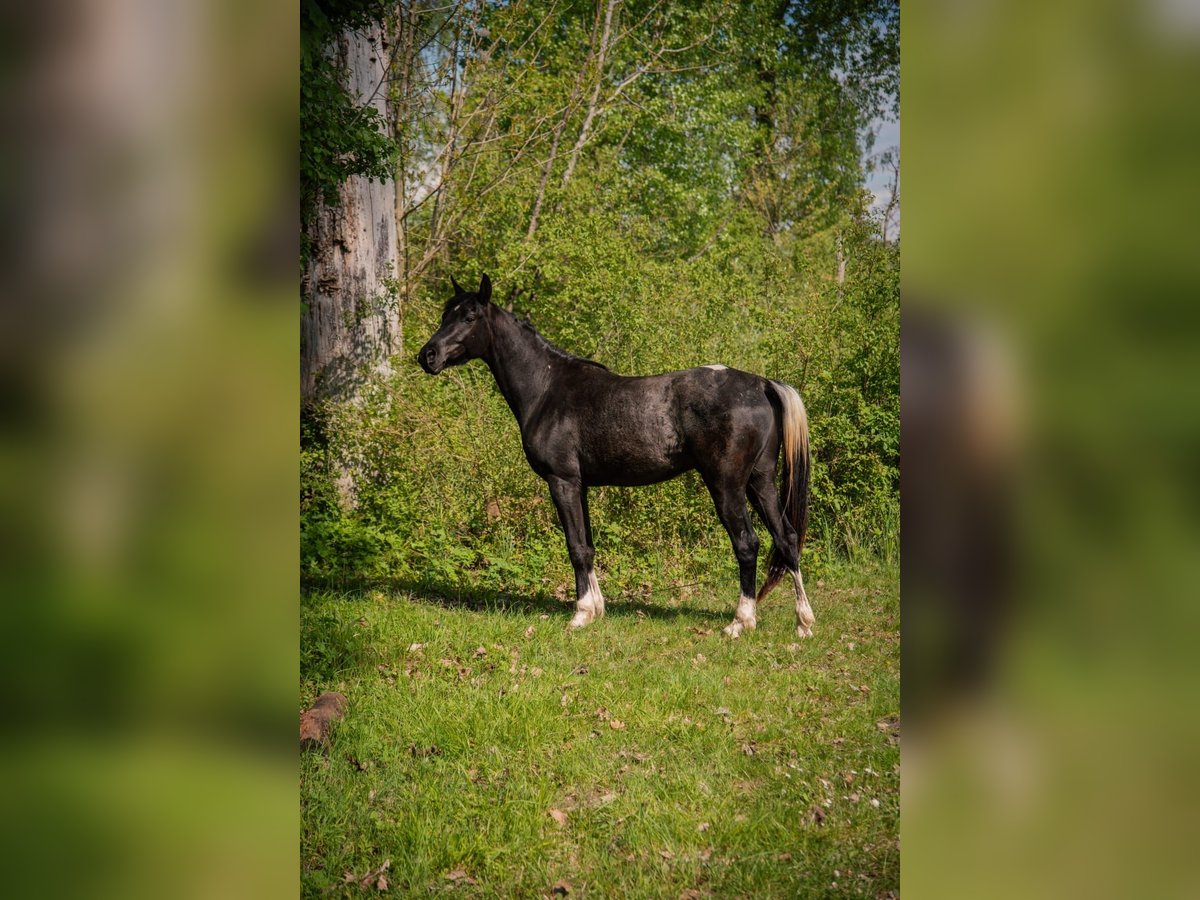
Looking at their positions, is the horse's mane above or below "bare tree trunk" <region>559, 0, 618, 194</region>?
below

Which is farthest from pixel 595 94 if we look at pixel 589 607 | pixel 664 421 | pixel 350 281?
pixel 589 607

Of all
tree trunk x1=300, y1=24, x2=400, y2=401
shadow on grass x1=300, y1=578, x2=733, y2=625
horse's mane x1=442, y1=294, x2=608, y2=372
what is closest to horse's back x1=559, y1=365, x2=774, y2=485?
horse's mane x1=442, y1=294, x2=608, y2=372

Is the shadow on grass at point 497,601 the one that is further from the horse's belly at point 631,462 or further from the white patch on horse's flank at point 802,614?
the horse's belly at point 631,462

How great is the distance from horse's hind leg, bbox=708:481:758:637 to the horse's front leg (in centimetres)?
91

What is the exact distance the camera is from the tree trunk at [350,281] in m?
8.13

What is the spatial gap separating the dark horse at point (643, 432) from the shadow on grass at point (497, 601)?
0.50m
